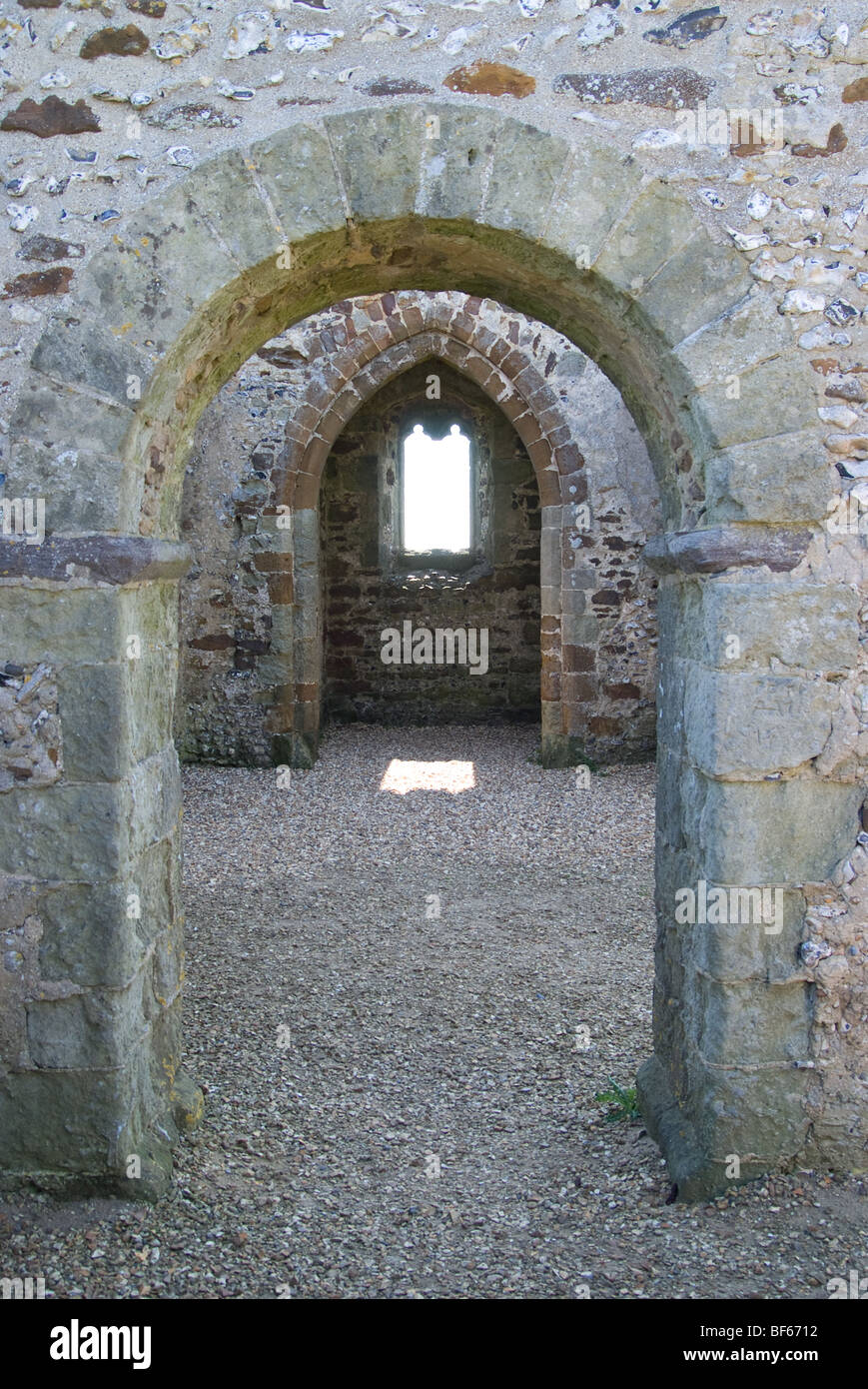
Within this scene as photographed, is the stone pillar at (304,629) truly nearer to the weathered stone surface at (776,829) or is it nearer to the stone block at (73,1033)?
the stone block at (73,1033)

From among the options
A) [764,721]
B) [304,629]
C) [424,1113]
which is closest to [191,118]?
[764,721]

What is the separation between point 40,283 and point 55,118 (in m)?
0.42

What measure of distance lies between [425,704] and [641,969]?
21.6 feet

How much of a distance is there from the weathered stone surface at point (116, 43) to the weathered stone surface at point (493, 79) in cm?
79

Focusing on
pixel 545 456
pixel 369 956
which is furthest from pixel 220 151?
pixel 545 456

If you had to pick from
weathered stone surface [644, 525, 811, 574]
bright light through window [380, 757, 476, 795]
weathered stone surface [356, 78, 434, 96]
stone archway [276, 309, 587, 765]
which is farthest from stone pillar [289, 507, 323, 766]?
weathered stone surface [644, 525, 811, 574]

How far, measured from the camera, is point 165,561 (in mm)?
2775

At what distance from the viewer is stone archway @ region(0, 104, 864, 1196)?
2.60 metres

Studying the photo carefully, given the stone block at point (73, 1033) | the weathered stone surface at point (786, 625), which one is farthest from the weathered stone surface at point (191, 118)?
the stone block at point (73, 1033)

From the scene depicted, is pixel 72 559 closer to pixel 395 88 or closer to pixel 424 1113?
pixel 395 88

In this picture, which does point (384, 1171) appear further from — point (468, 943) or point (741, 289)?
point (741, 289)

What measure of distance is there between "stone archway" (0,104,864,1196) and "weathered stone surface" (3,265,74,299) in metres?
0.08

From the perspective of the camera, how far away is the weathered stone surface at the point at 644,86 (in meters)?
2.62

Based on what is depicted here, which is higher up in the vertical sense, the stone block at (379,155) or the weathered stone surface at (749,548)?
the stone block at (379,155)
